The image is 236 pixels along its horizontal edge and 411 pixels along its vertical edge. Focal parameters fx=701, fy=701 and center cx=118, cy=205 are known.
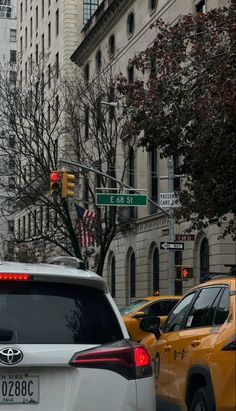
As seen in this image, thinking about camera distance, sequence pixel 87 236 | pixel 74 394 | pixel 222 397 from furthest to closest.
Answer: pixel 87 236 → pixel 222 397 → pixel 74 394

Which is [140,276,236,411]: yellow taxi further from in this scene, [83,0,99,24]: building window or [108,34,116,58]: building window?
[83,0,99,24]: building window

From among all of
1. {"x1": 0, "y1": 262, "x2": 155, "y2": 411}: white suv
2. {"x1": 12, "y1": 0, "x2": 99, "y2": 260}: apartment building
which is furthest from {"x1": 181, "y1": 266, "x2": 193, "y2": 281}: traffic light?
{"x1": 12, "y1": 0, "x2": 99, "y2": 260}: apartment building

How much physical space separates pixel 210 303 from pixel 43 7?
60.6m

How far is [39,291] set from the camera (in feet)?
15.0

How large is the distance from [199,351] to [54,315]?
242cm

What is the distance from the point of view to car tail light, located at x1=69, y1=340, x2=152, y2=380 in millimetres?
4406

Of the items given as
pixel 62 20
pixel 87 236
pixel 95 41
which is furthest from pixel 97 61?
pixel 87 236

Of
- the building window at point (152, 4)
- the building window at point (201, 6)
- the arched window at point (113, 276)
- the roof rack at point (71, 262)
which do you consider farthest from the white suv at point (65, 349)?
the arched window at point (113, 276)

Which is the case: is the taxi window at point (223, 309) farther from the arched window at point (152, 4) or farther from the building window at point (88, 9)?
the building window at point (88, 9)

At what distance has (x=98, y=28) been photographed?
4812 centimetres

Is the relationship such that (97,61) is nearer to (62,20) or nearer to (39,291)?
(62,20)

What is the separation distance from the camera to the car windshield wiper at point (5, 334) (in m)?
4.37

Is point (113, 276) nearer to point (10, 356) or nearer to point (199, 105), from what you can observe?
point (199, 105)

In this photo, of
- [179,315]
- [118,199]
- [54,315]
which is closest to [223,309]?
[179,315]
